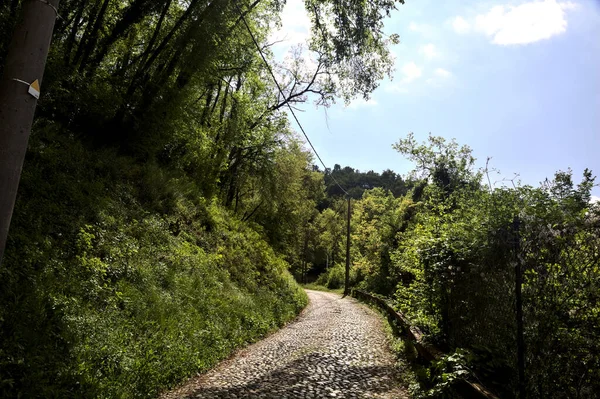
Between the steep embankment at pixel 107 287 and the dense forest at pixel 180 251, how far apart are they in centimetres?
3

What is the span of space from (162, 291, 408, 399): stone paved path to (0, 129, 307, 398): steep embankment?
501 millimetres

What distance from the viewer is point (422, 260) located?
264 inches

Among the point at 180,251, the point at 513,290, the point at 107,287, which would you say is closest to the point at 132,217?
the point at 180,251

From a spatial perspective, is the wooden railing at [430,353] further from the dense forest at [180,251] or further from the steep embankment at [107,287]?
the steep embankment at [107,287]

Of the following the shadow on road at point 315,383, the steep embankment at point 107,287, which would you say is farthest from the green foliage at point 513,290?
the steep embankment at point 107,287

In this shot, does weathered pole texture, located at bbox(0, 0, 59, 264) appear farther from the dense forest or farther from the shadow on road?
the shadow on road

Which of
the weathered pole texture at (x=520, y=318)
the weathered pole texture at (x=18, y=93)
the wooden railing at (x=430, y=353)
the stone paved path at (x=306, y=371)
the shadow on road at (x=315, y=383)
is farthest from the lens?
the stone paved path at (x=306, y=371)

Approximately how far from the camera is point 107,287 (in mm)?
5668

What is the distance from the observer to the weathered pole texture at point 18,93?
2.09 meters

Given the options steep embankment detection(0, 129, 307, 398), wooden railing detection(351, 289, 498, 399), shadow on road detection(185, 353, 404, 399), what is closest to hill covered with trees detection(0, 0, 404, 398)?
steep embankment detection(0, 129, 307, 398)

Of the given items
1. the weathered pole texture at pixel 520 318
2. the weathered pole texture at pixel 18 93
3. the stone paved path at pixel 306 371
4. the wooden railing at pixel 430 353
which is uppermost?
the weathered pole texture at pixel 18 93

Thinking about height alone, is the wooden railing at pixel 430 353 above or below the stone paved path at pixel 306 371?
above

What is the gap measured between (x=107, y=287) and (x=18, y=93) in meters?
4.36

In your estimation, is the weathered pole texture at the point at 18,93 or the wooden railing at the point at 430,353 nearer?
the weathered pole texture at the point at 18,93
